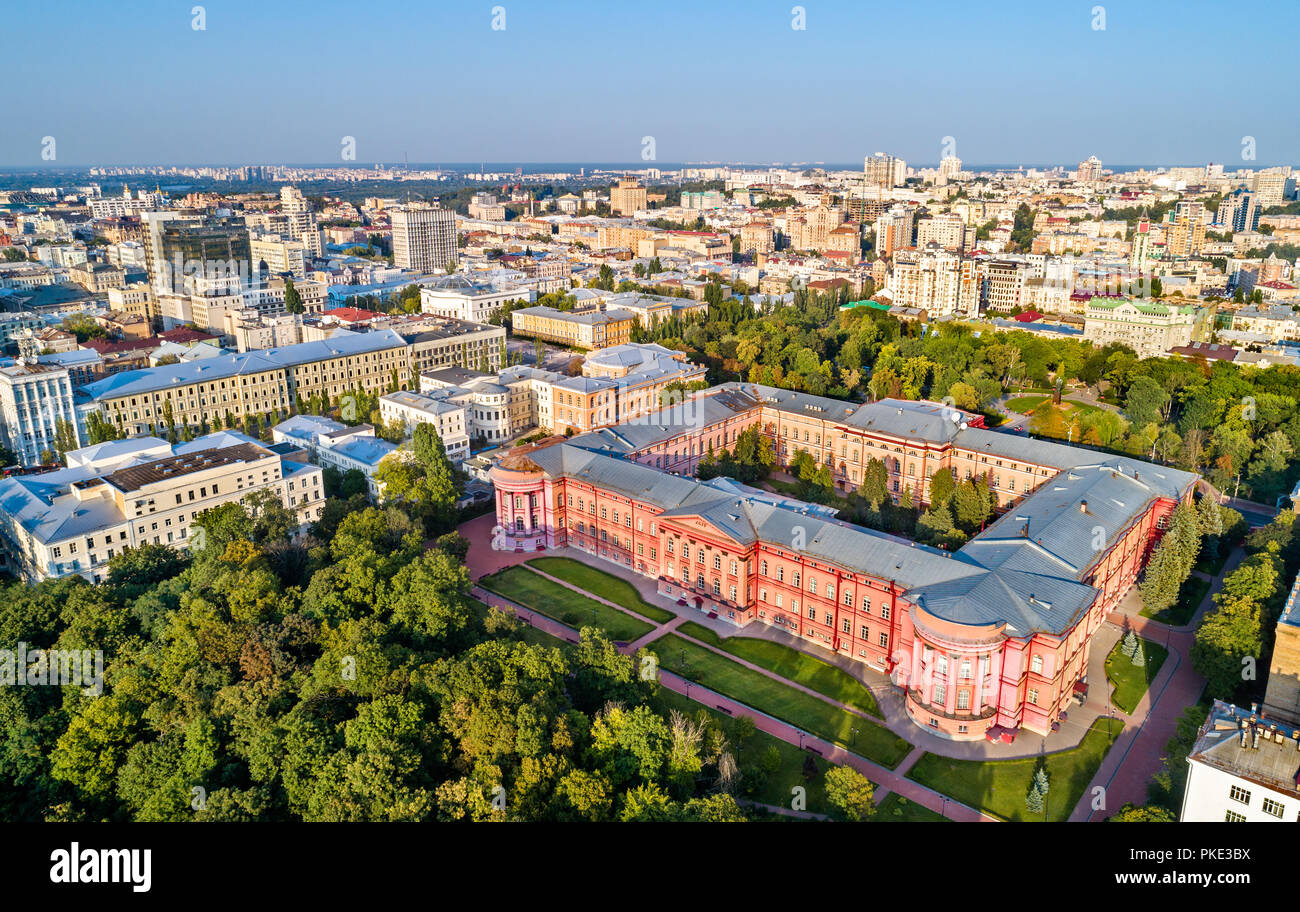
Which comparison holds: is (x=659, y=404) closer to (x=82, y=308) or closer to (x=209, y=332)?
(x=209, y=332)

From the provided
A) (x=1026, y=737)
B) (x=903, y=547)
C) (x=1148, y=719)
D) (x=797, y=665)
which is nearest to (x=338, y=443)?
(x=797, y=665)

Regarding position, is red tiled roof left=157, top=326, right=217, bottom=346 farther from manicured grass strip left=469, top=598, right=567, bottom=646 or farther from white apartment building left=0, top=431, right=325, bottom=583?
manicured grass strip left=469, top=598, right=567, bottom=646

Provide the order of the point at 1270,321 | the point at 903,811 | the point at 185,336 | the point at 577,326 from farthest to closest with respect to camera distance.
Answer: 1. the point at 577,326
2. the point at 1270,321
3. the point at 185,336
4. the point at 903,811

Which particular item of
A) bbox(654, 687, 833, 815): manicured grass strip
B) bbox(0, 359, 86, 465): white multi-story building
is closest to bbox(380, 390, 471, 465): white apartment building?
bbox(0, 359, 86, 465): white multi-story building

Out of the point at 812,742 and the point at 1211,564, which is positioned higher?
the point at 1211,564

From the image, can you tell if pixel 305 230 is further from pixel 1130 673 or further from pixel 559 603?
pixel 1130 673

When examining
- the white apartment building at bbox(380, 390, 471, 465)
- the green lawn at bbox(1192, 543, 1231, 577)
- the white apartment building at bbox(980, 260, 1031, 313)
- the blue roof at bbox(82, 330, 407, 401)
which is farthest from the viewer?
the white apartment building at bbox(980, 260, 1031, 313)
